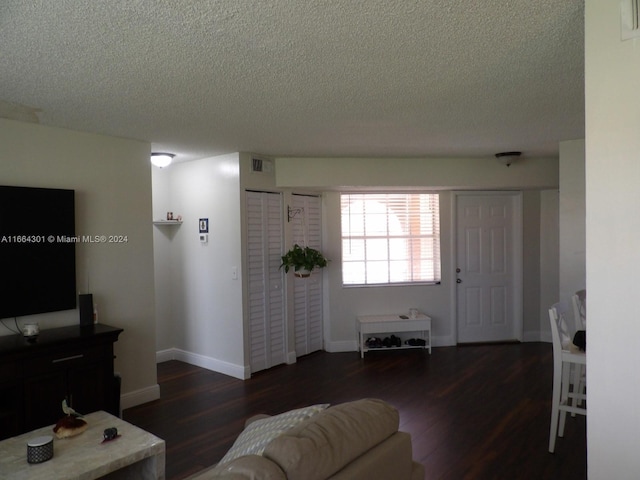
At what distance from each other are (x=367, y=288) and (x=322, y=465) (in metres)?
4.52

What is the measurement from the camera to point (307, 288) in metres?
5.47

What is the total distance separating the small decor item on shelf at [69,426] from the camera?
2321 mm

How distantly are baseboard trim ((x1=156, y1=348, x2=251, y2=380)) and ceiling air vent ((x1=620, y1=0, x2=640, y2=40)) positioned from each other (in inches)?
163

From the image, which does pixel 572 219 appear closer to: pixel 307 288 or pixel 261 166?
pixel 307 288

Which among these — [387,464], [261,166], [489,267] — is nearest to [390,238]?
[489,267]

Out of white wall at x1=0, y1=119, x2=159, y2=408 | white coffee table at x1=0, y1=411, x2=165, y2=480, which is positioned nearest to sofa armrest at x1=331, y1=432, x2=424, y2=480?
white coffee table at x1=0, y1=411, x2=165, y2=480

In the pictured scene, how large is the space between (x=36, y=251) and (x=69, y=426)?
4.86 ft

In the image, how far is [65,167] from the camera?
348 cm

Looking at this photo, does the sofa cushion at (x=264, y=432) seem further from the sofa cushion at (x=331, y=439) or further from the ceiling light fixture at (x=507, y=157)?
the ceiling light fixture at (x=507, y=157)

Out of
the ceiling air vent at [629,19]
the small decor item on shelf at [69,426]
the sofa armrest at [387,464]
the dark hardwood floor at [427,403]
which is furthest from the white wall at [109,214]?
the ceiling air vent at [629,19]

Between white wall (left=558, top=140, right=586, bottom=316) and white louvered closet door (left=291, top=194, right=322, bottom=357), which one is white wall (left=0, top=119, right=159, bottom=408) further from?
white wall (left=558, top=140, right=586, bottom=316)

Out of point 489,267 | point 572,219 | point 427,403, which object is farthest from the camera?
point 489,267

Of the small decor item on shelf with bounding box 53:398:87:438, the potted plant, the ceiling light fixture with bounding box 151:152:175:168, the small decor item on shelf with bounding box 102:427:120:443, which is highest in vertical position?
the ceiling light fixture with bounding box 151:152:175:168

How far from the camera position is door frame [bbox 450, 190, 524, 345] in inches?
229
